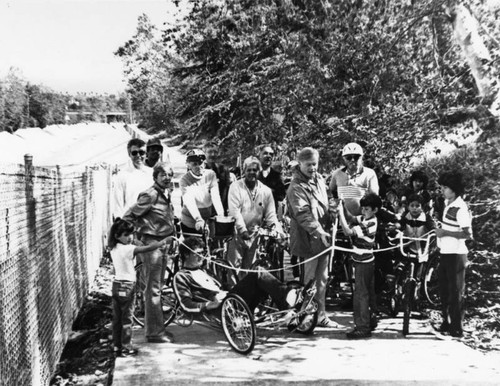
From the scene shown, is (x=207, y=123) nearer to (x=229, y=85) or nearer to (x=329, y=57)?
(x=229, y=85)

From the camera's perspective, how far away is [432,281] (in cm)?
791

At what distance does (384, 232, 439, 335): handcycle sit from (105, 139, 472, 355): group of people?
268 mm

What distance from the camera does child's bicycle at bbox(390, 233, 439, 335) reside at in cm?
644

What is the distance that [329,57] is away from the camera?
927cm

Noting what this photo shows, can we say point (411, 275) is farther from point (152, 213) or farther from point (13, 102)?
point (13, 102)

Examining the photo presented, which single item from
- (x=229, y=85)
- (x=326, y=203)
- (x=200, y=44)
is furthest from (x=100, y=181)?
(x=326, y=203)

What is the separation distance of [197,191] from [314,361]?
2962mm

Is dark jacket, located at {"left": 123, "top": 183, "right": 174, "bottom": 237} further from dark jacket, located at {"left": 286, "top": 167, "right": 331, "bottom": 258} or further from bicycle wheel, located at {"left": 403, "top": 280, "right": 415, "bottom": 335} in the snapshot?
bicycle wheel, located at {"left": 403, "top": 280, "right": 415, "bottom": 335}

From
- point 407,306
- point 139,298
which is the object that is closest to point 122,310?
point 139,298

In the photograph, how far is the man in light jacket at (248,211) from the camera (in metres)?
7.01

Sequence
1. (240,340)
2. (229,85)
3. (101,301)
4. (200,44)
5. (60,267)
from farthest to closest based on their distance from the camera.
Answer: (200,44) < (229,85) < (101,301) < (60,267) < (240,340)

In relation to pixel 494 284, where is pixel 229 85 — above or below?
Result: above

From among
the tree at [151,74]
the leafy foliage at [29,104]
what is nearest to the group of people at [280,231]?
the tree at [151,74]

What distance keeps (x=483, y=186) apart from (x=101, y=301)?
5.42 m
